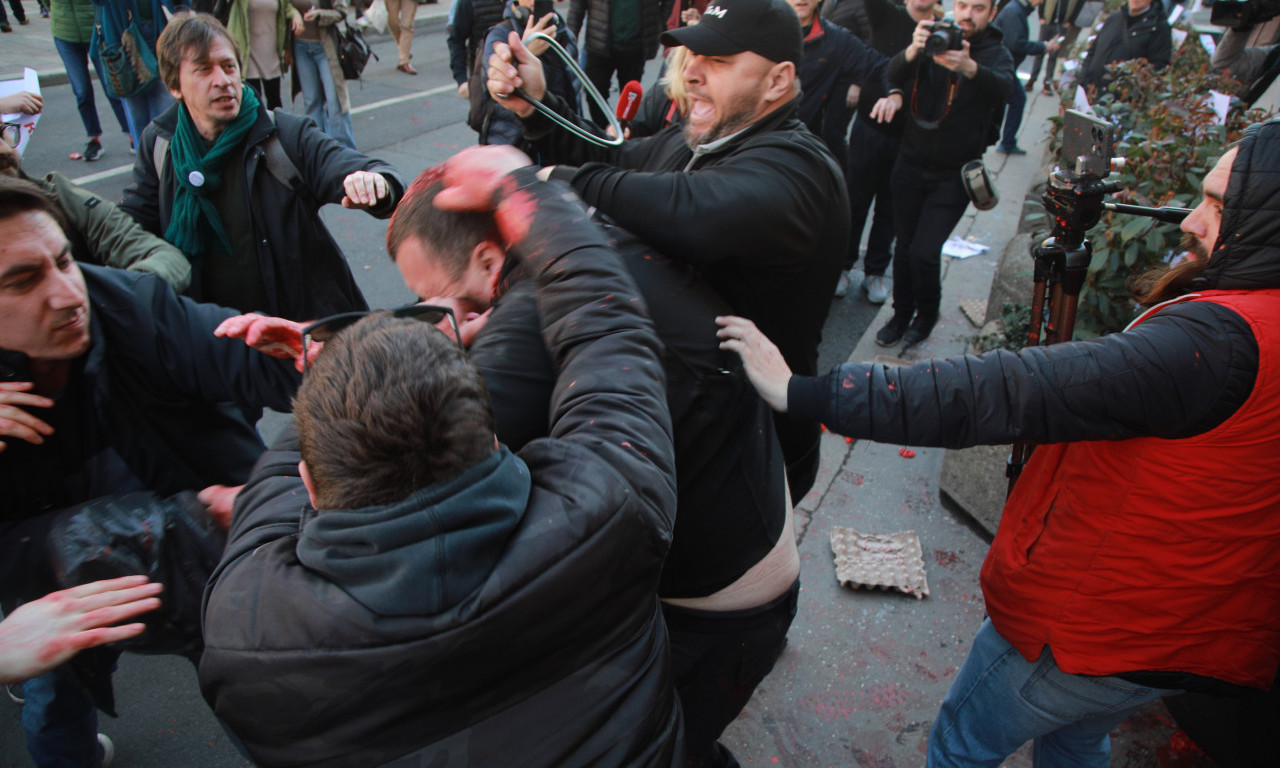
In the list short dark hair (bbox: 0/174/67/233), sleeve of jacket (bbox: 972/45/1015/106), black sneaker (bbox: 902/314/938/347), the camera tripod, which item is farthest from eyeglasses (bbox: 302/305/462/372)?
black sneaker (bbox: 902/314/938/347)

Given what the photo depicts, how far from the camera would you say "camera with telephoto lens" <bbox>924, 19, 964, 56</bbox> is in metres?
4.12

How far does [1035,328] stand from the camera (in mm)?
1968

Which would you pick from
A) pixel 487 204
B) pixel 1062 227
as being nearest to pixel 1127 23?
pixel 1062 227

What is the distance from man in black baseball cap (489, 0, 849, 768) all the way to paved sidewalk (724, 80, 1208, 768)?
62 centimetres

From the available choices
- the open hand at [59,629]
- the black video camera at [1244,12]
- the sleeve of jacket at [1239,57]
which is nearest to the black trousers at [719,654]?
the open hand at [59,629]

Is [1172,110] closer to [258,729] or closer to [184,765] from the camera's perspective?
[258,729]

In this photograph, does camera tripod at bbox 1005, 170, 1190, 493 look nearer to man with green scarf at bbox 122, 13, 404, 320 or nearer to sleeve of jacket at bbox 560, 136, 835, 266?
sleeve of jacket at bbox 560, 136, 835, 266

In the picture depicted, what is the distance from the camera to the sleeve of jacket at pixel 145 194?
3.00m

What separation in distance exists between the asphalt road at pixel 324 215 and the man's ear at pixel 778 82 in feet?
5.45

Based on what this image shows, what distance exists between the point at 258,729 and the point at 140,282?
4.53 ft

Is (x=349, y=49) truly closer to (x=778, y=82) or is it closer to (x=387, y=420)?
(x=778, y=82)

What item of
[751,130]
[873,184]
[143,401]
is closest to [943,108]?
[873,184]

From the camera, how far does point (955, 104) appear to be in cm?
427

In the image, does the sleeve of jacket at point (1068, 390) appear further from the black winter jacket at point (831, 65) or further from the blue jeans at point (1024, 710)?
the black winter jacket at point (831, 65)
